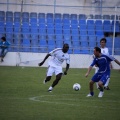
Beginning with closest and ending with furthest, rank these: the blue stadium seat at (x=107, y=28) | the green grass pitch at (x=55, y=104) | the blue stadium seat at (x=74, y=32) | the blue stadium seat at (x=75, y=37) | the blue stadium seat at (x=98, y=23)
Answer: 1. the green grass pitch at (x=55, y=104)
2. the blue stadium seat at (x=75, y=37)
3. the blue stadium seat at (x=74, y=32)
4. the blue stadium seat at (x=107, y=28)
5. the blue stadium seat at (x=98, y=23)

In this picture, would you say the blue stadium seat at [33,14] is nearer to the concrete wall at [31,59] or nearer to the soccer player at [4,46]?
the soccer player at [4,46]

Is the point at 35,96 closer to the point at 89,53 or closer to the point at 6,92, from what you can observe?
the point at 6,92

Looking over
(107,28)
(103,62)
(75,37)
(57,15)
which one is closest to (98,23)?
(107,28)

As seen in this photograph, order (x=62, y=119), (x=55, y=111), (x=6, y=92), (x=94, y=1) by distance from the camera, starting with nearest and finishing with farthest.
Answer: (x=62, y=119), (x=55, y=111), (x=6, y=92), (x=94, y=1)

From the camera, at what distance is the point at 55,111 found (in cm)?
1266

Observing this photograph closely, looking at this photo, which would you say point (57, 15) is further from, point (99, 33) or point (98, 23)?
point (99, 33)

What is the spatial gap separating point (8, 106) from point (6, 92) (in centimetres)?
405

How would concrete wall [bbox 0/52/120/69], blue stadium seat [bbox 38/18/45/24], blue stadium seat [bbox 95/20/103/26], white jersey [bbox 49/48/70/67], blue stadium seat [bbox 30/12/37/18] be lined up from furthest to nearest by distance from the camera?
1. blue stadium seat [bbox 95/20/103/26]
2. blue stadium seat [bbox 30/12/37/18]
3. blue stadium seat [bbox 38/18/45/24]
4. concrete wall [bbox 0/52/120/69]
5. white jersey [bbox 49/48/70/67]

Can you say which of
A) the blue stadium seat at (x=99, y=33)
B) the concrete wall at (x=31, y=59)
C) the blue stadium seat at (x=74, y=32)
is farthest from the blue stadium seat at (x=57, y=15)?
the concrete wall at (x=31, y=59)

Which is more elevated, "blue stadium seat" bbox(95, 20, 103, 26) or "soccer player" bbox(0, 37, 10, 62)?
"blue stadium seat" bbox(95, 20, 103, 26)

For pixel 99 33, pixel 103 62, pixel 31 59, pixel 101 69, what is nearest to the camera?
pixel 103 62

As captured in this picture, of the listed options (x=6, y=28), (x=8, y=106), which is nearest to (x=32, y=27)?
(x=6, y=28)

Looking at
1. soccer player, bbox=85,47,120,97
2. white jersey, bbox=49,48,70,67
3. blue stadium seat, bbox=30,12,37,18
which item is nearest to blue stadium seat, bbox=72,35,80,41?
blue stadium seat, bbox=30,12,37,18

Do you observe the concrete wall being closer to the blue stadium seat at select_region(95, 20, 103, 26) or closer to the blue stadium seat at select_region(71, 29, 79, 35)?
the blue stadium seat at select_region(71, 29, 79, 35)
